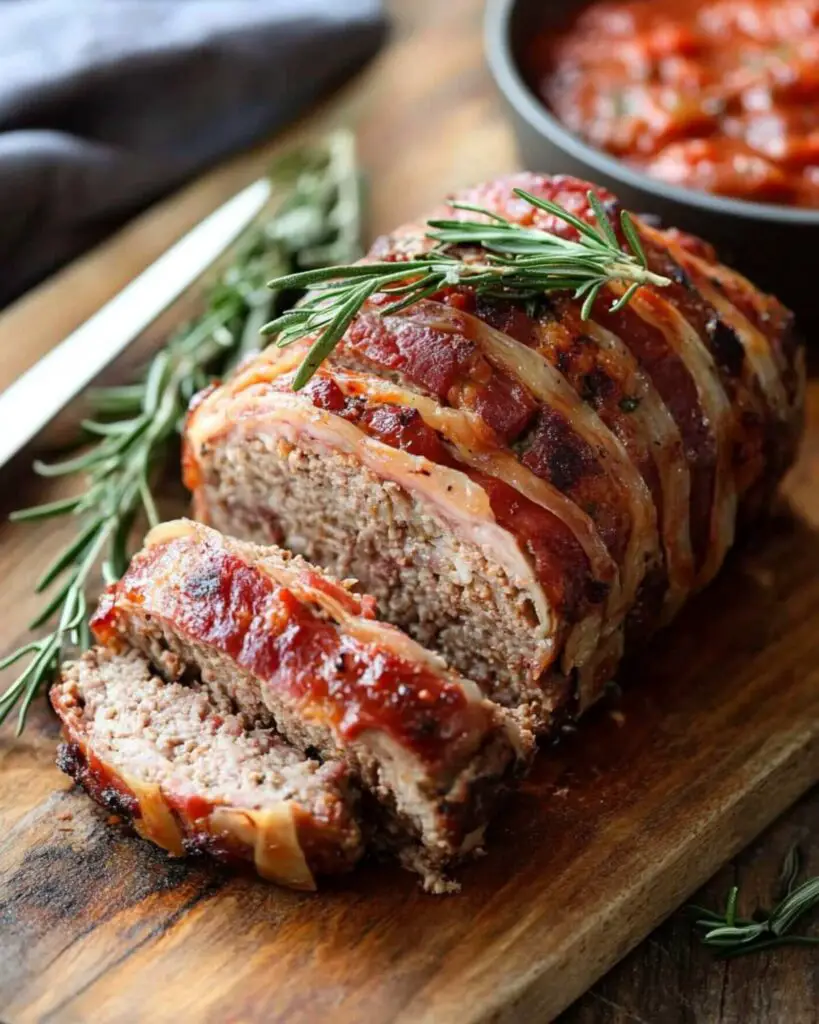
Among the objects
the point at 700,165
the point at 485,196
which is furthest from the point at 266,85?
the point at 485,196

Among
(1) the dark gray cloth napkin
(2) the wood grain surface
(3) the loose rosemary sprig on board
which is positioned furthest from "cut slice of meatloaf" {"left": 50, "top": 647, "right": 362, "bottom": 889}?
(1) the dark gray cloth napkin

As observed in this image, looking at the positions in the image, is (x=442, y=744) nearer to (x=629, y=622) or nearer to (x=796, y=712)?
(x=629, y=622)

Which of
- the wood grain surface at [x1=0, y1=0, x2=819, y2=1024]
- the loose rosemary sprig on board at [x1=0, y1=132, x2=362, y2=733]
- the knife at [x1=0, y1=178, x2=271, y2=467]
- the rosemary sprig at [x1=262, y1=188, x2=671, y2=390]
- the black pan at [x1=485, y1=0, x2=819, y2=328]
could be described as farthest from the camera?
the black pan at [x1=485, y1=0, x2=819, y2=328]

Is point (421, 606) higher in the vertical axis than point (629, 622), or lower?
higher

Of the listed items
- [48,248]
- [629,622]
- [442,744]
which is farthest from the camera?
[48,248]

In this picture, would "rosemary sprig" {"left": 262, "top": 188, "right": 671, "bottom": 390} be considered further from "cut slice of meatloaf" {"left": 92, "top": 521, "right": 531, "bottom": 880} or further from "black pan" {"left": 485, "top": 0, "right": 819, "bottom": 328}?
"black pan" {"left": 485, "top": 0, "right": 819, "bottom": 328}

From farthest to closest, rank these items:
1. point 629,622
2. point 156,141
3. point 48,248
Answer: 1. point 156,141
2. point 48,248
3. point 629,622
